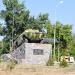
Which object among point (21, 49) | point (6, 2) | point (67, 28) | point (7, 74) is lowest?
point (7, 74)

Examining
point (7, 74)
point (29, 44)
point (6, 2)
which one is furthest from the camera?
point (6, 2)

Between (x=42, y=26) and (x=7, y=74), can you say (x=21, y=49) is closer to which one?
(x=42, y=26)

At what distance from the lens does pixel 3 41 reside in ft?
235

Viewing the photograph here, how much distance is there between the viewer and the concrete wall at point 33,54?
49.7m

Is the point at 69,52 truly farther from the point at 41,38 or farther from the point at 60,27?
the point at 41,38

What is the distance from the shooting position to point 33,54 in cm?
4981

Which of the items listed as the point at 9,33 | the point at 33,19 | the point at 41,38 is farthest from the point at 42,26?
the point at 41,38

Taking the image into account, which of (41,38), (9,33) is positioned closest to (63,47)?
(9,33)

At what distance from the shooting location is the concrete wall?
163 feet

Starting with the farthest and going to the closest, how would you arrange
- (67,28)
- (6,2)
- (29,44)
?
(67,28) < (6,2) < (29,44)

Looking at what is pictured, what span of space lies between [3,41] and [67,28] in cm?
1308

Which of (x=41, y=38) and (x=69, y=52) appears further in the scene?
(x=69, y=52)

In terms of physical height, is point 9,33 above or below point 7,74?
above

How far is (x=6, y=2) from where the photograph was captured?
2712 inches
